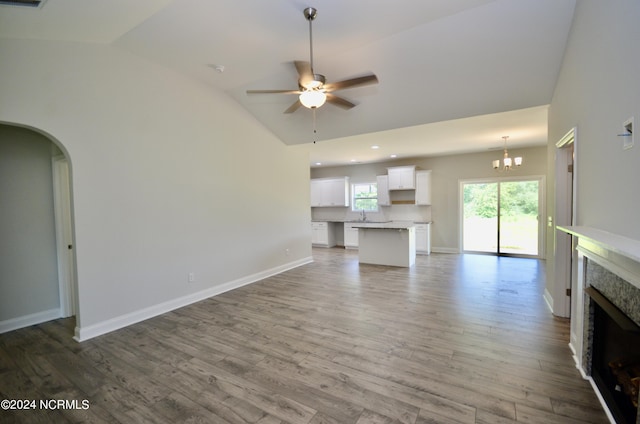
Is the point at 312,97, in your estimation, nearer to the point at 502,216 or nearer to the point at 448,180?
the point at 448,180

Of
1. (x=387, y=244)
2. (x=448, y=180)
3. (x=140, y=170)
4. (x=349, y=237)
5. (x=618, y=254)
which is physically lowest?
(x=349, y=237)

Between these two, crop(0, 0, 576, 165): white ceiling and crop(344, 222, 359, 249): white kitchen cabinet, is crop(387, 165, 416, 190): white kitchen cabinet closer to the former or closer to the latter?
crop(344, 222, 359, 249): white kitchen cabinet

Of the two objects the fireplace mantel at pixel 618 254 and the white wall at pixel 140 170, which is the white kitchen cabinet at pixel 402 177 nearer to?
the white wall at pixel 140 170

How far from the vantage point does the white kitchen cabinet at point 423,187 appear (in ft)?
25.8

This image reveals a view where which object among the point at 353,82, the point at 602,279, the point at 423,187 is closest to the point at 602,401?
the point at 602,279

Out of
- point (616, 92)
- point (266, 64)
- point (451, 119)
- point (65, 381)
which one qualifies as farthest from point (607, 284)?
point (65, 381)

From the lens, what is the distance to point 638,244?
1.40 metres

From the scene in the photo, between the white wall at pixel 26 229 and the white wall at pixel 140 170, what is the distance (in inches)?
39.9

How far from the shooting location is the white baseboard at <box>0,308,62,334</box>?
3.22 m

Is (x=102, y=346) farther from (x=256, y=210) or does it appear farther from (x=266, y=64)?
(x=266, y=64)

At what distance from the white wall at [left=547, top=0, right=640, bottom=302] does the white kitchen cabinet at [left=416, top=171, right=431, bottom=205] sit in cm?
507

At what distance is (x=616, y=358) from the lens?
1840 millimetres

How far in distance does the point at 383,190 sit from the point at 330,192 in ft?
5.94

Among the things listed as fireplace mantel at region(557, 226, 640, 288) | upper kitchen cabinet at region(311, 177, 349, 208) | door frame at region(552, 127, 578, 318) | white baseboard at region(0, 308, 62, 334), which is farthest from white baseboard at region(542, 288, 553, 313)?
white baseboard at region(0, 308, 62, 334)
